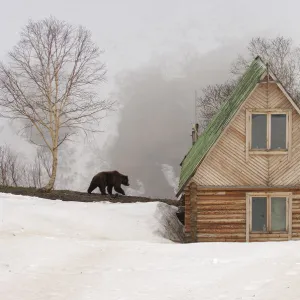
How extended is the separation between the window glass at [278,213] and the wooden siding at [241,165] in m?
0.76

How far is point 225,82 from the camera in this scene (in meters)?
47.0

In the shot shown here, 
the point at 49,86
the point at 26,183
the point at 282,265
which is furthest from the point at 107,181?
the point at 26,183

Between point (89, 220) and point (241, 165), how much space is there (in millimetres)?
7033

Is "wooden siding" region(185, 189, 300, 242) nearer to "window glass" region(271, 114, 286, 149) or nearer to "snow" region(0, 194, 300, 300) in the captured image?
"snow" region(0, 194, 300, 300)

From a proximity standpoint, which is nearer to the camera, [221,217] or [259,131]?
[259,131]

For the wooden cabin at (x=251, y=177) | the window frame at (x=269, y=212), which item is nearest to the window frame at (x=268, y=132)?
the wooden cabin at (x=251, y=177)

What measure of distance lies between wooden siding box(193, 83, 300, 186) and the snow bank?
337 cm

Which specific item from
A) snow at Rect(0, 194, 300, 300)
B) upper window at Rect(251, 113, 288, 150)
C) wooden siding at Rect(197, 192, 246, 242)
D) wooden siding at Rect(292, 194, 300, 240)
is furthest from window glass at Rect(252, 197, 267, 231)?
snow at Rect(0, 194, 300, 300)

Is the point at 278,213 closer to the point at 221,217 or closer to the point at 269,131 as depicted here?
the point at 221,217

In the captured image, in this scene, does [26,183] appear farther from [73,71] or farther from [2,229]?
[2,229]

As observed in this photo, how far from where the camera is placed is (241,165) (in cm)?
1900

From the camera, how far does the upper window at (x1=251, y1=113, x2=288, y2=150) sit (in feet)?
61.3

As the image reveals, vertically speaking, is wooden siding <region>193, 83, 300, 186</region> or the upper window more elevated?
the upper window

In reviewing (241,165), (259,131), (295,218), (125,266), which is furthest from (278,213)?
(125,266)
